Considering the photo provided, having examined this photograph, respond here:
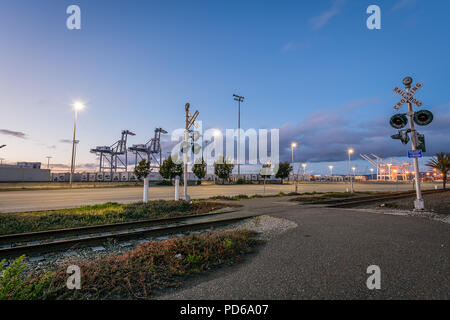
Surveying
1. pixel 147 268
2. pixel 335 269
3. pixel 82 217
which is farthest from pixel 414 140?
pixel 82 217

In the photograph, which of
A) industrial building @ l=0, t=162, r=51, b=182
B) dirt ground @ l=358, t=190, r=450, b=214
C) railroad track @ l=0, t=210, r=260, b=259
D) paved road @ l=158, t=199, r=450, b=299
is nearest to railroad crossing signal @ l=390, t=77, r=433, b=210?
dirt ground @ l=358, t=190, r=450, b=214

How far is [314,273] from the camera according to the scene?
146 inches

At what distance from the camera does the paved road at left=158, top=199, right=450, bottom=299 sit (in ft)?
10.1

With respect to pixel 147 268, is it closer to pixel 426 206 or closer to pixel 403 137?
pixel 403 137

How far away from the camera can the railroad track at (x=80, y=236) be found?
5455mm

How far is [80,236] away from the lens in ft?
23.1

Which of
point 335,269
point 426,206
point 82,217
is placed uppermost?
point 335,269

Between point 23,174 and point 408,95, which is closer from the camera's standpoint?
point 408,95

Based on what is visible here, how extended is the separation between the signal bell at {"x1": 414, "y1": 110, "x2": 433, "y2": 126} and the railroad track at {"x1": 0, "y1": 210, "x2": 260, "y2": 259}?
10.6 m

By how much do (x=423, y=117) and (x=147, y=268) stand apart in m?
14.2

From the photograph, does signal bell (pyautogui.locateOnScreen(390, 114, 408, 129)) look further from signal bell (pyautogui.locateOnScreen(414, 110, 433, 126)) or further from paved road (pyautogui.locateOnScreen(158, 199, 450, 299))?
paved road (pyautogui.locateOnScreen(158, 199, 450, 299))

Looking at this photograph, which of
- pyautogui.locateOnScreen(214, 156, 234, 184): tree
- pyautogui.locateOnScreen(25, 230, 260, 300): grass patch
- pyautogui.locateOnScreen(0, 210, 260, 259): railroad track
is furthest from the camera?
pyautogui.locateOnScreen(214, 156, 234, 184): tree

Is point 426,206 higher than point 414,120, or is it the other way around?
point 414,120

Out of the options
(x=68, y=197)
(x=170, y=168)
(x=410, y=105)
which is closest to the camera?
(x=410, y=105)
